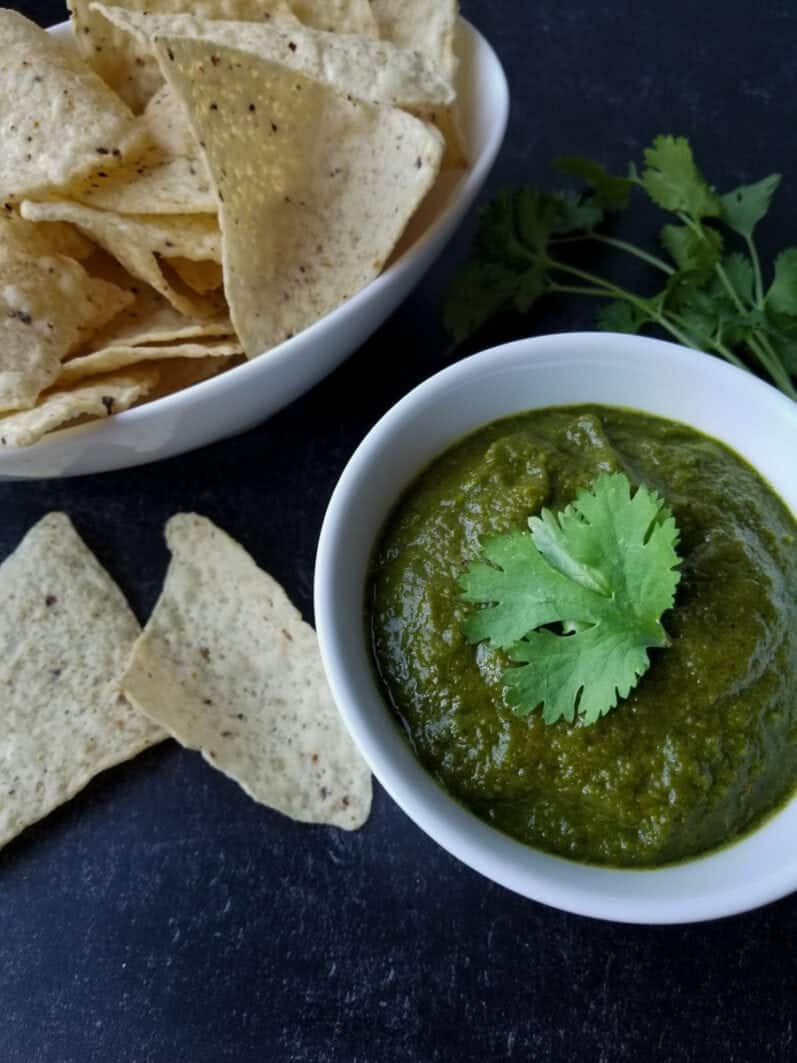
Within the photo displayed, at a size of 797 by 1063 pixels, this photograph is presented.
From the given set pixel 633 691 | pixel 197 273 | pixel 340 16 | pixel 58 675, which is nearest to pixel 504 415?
pixel 633 691

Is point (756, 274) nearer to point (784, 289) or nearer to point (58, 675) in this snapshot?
point (784, 289)

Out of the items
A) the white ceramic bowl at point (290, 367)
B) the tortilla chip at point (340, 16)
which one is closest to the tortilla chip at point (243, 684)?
the white ceramic bowl at point (290, 367)

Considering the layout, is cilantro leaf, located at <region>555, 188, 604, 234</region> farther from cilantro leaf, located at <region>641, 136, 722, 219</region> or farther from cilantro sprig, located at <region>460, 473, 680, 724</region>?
cilantro sprig, located at <region>460, 473, 680, 724</region>

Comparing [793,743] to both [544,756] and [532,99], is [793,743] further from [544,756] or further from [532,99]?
[532,99]

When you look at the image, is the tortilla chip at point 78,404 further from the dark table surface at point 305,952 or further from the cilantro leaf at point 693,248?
the cilantro leaf at point 693,248

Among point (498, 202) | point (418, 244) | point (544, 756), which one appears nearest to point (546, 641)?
point (544, 756)

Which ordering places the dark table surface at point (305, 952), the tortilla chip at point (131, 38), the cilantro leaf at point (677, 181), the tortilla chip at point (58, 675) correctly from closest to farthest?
the dark table surface at point (305, 952) → the tortilla chip at point (58, 675) → the tortilla chip at point (131, 38) → the cilantro leaf at point (677, 181)
